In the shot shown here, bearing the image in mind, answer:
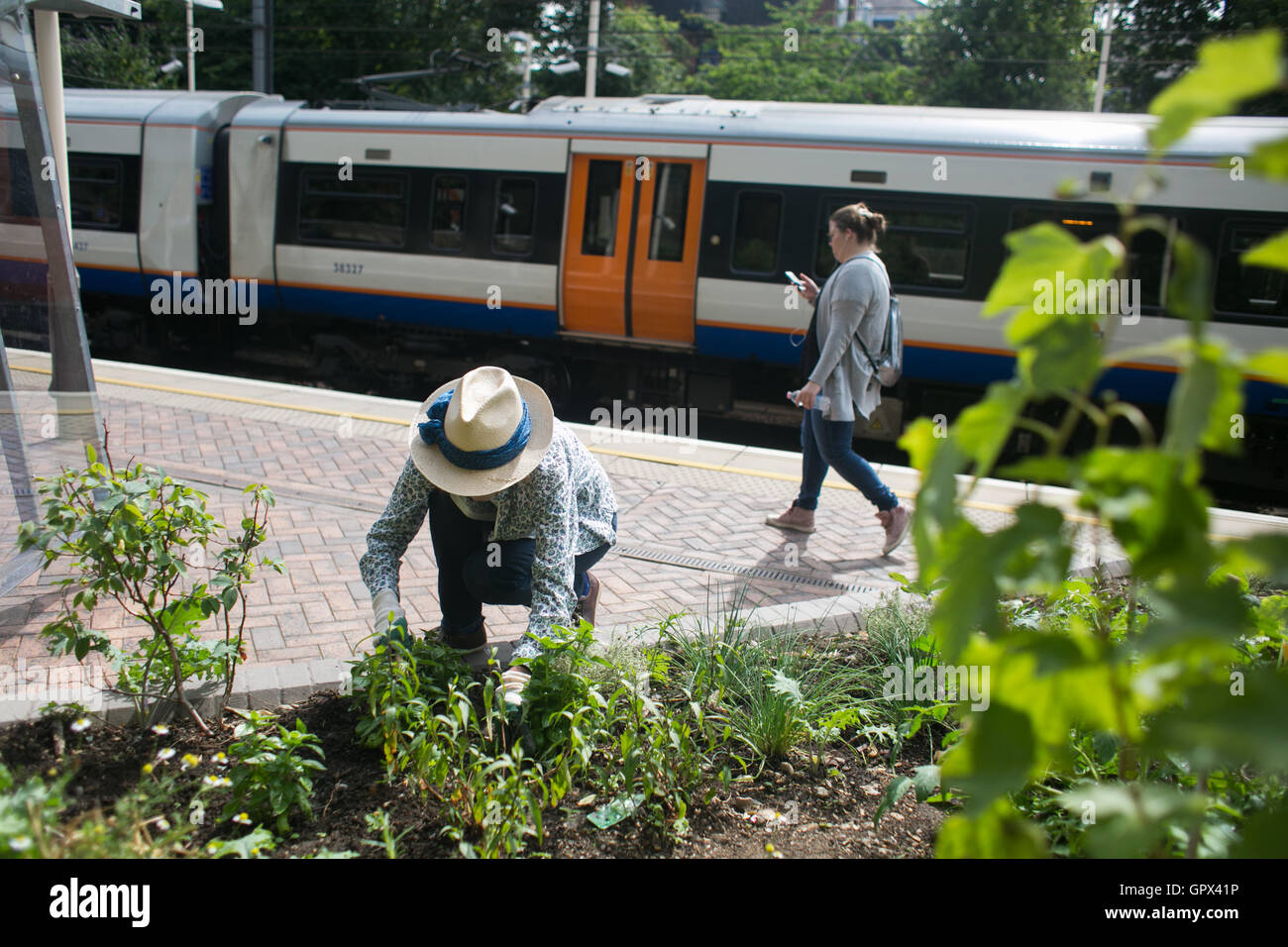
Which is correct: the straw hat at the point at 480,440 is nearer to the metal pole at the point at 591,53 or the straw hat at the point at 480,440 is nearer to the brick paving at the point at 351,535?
→ the brick paving at the point at 351,535

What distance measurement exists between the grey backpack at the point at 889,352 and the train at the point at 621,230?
3.30m

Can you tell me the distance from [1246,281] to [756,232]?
4.33 meters

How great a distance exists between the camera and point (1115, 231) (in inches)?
363

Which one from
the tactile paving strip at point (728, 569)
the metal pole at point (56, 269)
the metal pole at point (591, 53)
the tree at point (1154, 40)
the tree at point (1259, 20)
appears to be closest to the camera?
the metal pole at point (56, 269)

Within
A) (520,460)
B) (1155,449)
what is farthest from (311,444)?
(1155,449)

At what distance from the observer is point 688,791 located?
2.87 meters

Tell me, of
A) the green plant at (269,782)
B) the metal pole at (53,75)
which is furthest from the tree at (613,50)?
the green plant at (269,782)

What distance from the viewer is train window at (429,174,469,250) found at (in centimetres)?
1109

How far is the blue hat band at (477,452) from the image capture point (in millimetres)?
3244

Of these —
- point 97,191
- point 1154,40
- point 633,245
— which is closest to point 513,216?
point 633,245

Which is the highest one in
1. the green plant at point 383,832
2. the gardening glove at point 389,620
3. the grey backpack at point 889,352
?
the grey backpack at point 889,352

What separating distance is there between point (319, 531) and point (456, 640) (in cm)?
229

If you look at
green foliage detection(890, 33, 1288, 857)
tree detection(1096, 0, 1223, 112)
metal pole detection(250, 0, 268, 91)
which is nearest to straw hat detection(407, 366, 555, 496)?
green foliage detection(890, 33, 1288, 857)
